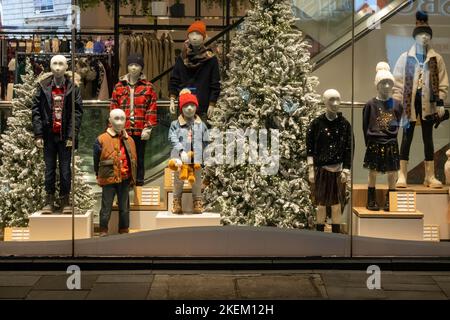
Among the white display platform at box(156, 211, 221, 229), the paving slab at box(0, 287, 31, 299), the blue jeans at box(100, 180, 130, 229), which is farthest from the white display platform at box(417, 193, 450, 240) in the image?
the paving slab at box(0, 287, 31, 299)

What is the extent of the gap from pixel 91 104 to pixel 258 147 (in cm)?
140

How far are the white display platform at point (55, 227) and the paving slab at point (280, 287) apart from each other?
1.34m

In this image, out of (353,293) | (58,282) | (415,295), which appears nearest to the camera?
(415,295)

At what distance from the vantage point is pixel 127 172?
7.56 metres

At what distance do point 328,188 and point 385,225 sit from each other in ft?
1.79

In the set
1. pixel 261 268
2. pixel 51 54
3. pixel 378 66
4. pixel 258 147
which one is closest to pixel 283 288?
pixel 261 268

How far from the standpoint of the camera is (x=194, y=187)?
757 cm

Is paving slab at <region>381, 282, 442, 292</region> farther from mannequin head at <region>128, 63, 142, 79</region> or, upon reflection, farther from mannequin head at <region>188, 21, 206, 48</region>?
mannequin head at <region>128, 63, 142, 79</region>

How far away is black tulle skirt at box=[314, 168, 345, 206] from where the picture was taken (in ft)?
25.0

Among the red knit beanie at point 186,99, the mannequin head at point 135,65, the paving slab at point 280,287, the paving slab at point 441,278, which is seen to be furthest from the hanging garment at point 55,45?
the paving slab at point 441,278

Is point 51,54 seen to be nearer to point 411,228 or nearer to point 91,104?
point 91,104

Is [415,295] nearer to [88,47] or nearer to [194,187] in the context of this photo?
[194,187]

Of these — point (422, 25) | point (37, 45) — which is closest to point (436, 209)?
point (422, 25)

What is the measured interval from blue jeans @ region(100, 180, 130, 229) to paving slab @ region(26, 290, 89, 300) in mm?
720
